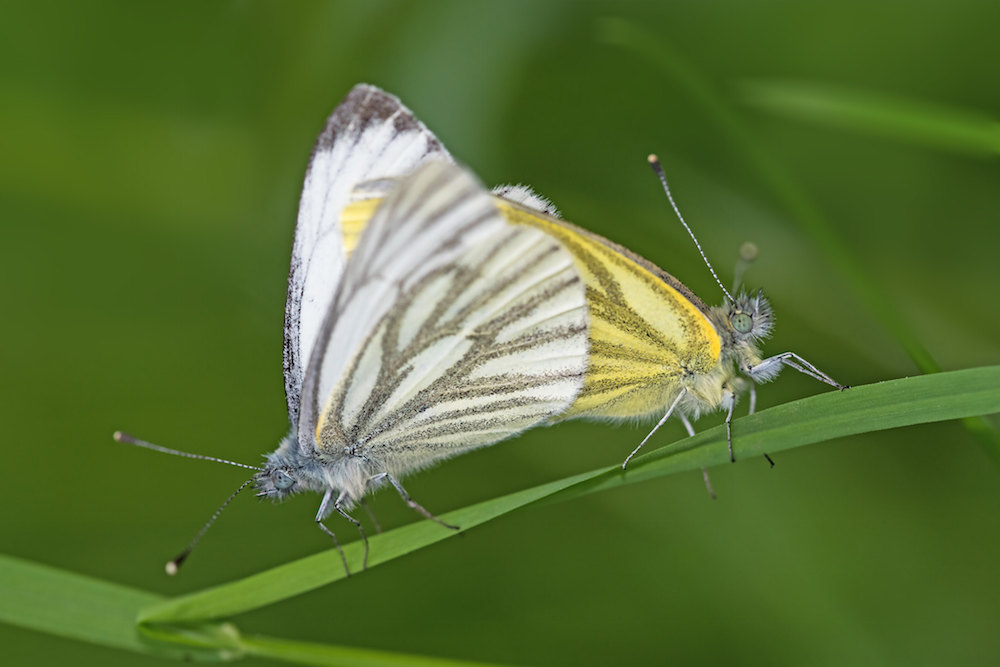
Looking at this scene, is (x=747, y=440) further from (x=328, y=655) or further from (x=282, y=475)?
(x=282, y=475)

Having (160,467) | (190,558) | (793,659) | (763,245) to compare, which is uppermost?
(763,245)

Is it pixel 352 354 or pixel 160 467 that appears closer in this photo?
pixel 352 354

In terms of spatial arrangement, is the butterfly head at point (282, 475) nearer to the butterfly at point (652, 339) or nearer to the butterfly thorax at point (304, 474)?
the butterfly thorax at point (304, 474)

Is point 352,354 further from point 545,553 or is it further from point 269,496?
point 545,553

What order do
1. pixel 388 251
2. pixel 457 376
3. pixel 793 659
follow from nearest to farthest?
pixel 388 251 < pixel 457 376 < pixel 793 659

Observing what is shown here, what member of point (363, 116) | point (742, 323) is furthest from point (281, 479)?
point (742, 323)

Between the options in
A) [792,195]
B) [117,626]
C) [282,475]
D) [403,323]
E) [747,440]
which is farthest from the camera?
[792,195]

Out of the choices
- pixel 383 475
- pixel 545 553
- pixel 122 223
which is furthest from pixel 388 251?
pixel 122 223
